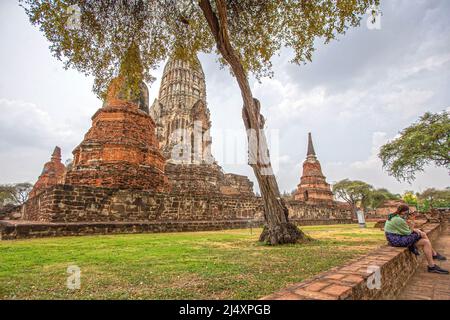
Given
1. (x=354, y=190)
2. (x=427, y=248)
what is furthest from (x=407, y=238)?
(x=354, y=190)

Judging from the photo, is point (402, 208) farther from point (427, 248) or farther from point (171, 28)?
point (171, 28)

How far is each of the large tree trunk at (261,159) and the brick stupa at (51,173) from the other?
66.1 ft

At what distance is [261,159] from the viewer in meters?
5.70

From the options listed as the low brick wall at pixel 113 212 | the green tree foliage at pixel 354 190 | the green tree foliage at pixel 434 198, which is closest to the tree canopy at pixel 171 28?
the low brick wall at pixel 113 212

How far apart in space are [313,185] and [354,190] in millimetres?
15230

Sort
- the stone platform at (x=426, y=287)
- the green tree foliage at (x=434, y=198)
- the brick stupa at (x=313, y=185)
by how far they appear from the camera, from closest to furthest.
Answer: the stone platform at (x=426, y=287) → the brick stupa at (x=313, y=185) → the green tree foliage at (x=434, y=198)

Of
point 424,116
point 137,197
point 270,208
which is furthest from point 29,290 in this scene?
point 424,116

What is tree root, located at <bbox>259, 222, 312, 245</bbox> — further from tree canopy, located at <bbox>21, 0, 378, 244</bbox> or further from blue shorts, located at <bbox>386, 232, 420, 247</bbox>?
blue shorts, located at <bbox>386, 232, 420, 247</bbox>

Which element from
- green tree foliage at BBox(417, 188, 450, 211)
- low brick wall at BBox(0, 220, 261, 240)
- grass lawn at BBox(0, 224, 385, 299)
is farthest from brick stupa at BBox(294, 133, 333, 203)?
Result: green tree foliage at BBox(417, 188, 450, 211)

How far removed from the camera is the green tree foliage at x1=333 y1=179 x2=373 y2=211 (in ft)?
127

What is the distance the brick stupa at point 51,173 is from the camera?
20844 millimetres

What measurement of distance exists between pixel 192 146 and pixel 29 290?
2600 cm

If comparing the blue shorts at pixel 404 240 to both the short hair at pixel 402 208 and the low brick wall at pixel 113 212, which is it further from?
the low brick wall at pixel 113 212
